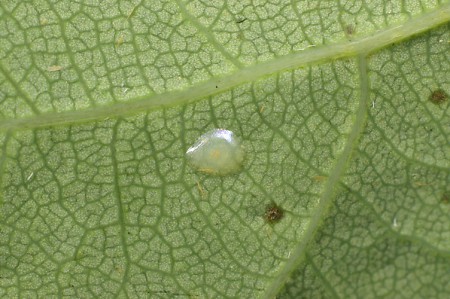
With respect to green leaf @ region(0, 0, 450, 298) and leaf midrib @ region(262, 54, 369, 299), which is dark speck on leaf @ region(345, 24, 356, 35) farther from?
leaf midrib @ region(262, 54, 369, 299)

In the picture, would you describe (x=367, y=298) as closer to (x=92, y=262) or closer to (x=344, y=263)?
(x=344, y=263)

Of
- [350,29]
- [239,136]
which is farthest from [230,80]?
[350,29]

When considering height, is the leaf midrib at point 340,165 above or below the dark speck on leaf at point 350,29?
below

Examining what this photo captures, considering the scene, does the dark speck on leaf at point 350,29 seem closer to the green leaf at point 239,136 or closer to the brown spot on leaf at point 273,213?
the green leaf at point 239,136

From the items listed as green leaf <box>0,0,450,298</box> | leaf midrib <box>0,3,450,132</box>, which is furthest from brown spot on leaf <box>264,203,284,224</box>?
leaf midrib <box>0,3,450,132</box>

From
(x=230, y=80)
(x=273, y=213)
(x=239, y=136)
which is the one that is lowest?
(x=273, y=213)

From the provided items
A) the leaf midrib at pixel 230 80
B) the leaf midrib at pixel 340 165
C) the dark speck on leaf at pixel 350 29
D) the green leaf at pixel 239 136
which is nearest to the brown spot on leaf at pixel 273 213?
the green leaf at pixel 239 136

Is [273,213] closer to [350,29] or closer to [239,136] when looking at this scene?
[239,136]
